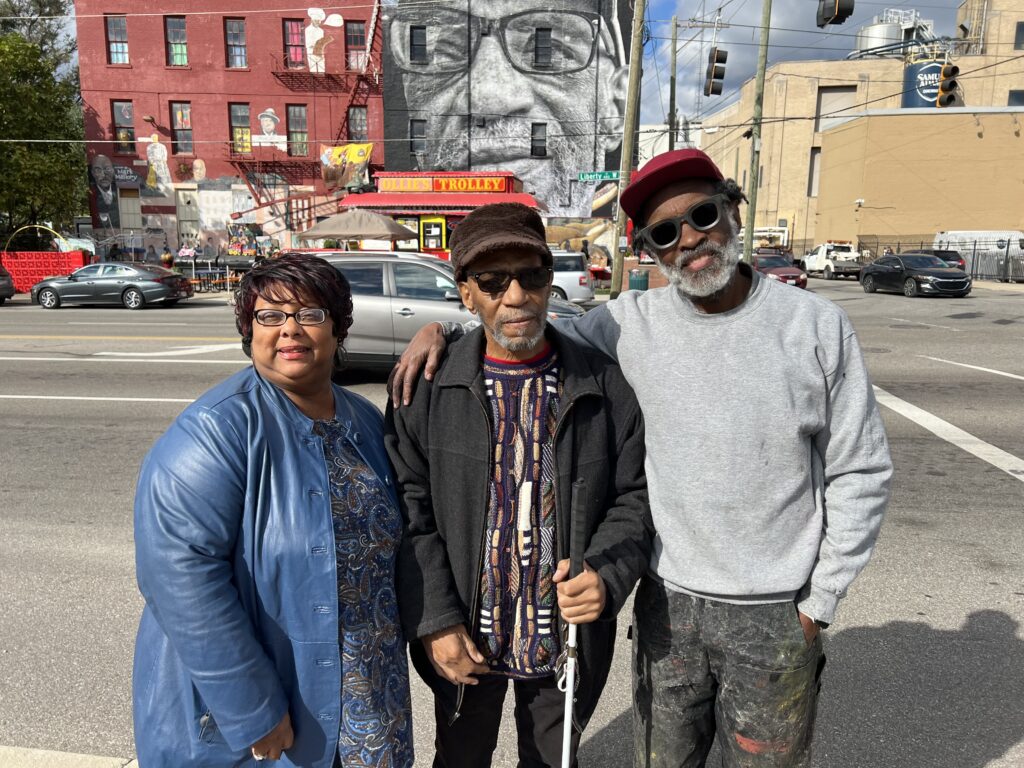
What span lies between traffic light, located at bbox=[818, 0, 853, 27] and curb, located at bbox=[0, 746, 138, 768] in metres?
13.9

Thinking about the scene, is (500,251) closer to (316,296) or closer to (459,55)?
(316,296)

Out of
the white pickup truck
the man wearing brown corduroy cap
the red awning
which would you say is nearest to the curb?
the man wearing brown corduroy cap

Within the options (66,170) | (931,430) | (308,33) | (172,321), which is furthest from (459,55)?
(931,430)

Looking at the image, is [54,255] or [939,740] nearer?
[939,740]

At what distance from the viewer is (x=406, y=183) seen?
88.8 feet

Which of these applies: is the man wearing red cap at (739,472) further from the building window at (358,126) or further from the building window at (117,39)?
the building window at (117,39)

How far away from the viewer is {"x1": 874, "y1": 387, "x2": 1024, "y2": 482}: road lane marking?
19.7 feet

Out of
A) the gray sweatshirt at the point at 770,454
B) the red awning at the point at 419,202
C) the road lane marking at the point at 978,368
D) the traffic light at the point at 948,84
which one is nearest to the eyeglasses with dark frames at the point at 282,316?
the gray sweatshirt at the point at 770,454

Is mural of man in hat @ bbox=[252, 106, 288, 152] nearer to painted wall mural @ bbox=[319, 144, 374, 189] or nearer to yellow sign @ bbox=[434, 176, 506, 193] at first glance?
painted wall mural @ bbox=[319, 144, 374, 189]

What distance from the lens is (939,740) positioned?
8.93 feet

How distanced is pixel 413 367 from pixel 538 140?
3099 cm

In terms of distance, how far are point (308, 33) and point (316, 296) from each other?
32.2m

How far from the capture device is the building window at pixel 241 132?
2977 centimetres

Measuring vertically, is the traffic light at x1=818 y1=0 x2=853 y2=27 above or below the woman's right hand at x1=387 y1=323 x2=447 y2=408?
above
